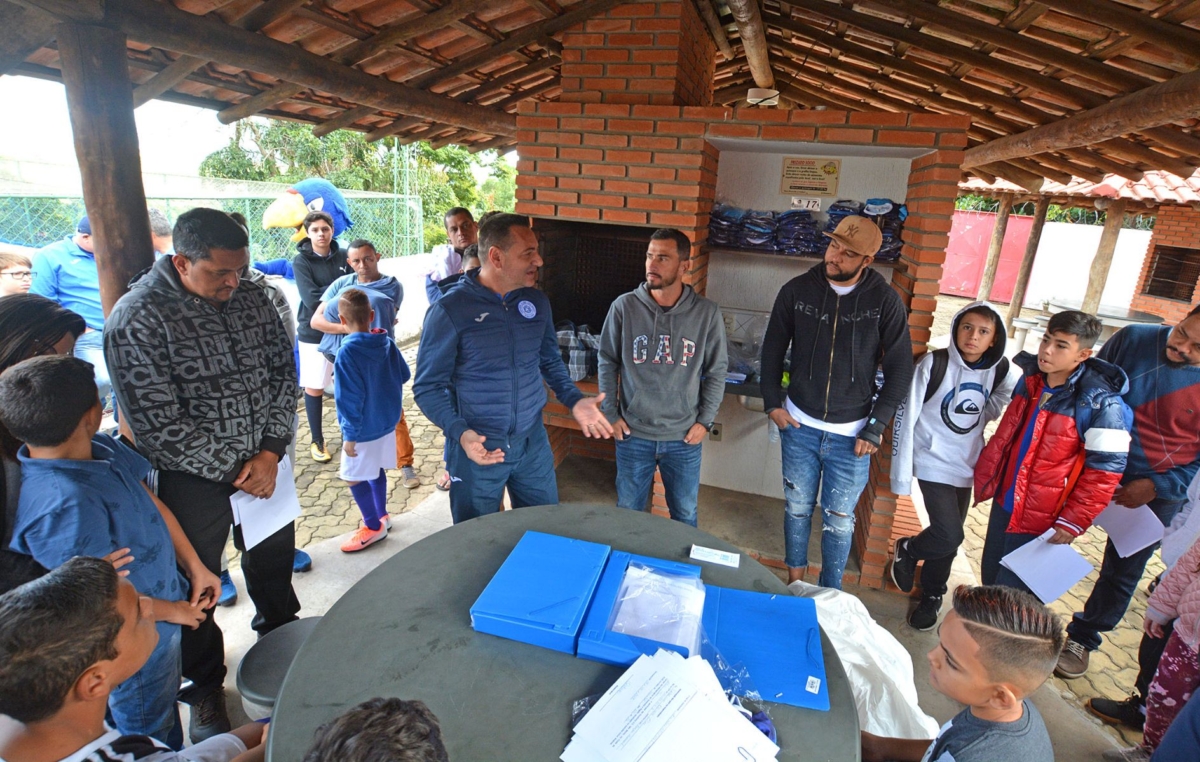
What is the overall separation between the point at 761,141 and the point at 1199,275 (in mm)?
13091

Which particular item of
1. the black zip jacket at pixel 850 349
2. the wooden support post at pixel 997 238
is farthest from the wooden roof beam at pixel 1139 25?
the wooden support post at pixel 997 238

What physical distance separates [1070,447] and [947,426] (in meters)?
0.53

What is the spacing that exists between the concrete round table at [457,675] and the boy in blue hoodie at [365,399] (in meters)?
1.87

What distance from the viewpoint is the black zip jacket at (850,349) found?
3.05 meters

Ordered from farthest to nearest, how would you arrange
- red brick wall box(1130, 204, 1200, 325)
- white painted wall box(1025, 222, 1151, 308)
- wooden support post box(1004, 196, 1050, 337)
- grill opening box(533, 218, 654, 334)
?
white painted wall box(1025, 222, 1151, 308) → wooden support post box(1004, 196, 1050, 337) → red brick wall box(1130, 204, 1200, 325) → grill opening box(533, 218, 654, 334)

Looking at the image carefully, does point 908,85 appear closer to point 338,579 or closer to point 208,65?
point 208,65

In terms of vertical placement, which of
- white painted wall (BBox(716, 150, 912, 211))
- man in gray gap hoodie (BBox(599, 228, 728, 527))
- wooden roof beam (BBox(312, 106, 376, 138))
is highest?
wooden roof beam (BBox(312, 106, 376, 138))

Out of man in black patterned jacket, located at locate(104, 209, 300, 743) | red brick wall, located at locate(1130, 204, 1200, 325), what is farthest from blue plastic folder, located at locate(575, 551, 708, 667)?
red brick wall, located at locate(1130, 204, 1200, 325)

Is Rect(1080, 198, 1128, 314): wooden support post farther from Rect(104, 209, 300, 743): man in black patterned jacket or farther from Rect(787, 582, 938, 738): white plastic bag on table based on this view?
Rect(104, 209, 300, 743): man in black patterned jacket

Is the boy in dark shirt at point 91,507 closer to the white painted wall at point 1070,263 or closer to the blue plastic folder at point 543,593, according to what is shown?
the blue plastic folder at point 543,593

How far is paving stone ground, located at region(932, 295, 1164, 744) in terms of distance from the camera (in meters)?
3.02

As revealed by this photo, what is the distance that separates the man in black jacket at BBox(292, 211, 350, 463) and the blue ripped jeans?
146 inches

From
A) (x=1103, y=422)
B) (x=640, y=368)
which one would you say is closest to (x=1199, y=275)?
(x=1103, y=422)

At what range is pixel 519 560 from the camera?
1.85 m
